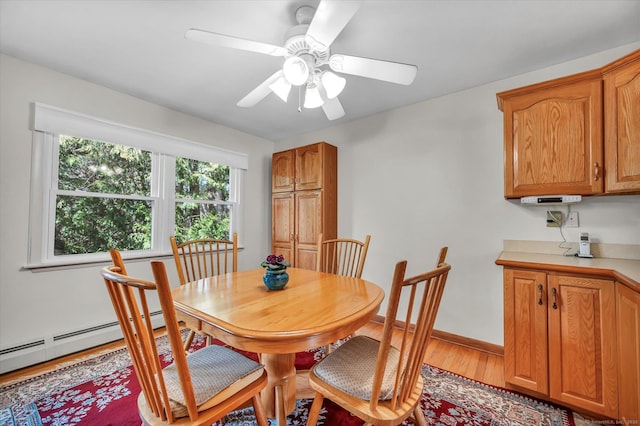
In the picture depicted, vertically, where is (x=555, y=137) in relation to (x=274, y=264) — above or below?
above

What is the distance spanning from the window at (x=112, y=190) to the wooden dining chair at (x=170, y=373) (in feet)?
6.16

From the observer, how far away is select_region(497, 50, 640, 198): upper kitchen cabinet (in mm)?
1574

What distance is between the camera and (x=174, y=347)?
0.87 m

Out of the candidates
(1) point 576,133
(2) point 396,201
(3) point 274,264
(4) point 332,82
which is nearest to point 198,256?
(3) point 274,264

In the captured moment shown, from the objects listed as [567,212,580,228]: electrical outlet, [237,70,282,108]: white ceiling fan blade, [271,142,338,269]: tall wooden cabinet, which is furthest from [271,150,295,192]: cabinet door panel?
[567,212,580,228]: electrical outlet

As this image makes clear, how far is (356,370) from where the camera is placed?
120 centimetres

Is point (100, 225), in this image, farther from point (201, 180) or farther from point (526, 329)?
point (526, 329)

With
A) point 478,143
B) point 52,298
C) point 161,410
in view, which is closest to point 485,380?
point 478,143

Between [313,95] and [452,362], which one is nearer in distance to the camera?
[313,95]

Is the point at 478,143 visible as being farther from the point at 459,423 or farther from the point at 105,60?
the point at 105,60

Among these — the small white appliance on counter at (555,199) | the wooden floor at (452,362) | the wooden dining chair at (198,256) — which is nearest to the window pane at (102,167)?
the wooden dining chair at (198,256)

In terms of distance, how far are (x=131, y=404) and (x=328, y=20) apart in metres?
2.44

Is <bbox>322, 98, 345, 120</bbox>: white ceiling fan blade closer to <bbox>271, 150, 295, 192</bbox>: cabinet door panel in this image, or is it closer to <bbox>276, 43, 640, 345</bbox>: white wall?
<bbox>276, 43, 640, 345</bbox>: white wall

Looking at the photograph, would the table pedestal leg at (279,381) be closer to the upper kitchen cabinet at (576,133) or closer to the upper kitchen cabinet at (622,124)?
the upper kitchen cabinet at (576,133)
